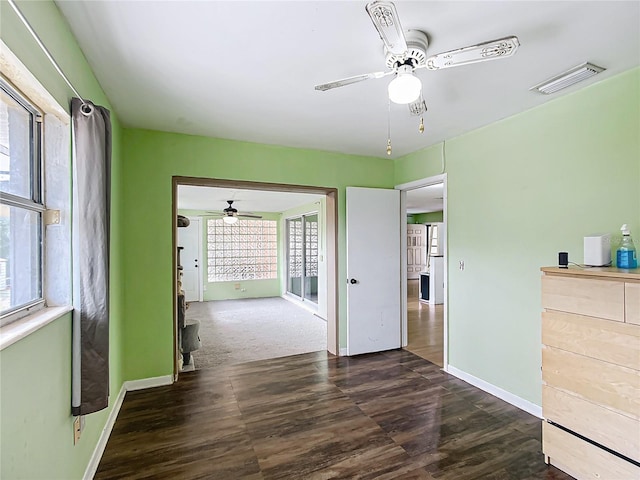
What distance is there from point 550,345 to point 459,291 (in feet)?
4.37

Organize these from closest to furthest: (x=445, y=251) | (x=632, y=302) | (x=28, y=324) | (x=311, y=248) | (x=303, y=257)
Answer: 1. (x=28, y=324)
2. (x=632, y=302)
3. (x=445, y=251)
4. (x=311, y=248)
5. (x=303, y=257)

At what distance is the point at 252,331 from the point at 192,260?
372 centimetres

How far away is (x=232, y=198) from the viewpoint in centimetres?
660

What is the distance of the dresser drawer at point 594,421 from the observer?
1.72m

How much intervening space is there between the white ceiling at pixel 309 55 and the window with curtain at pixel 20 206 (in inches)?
22.1

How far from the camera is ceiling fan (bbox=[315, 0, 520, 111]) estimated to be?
1320 millimetres

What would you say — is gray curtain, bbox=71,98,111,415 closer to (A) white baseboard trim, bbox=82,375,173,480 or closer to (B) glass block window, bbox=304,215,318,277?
(A) white baseboard trim, bbox=82,375,173,480

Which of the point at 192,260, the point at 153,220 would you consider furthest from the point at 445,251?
the point at 192,260

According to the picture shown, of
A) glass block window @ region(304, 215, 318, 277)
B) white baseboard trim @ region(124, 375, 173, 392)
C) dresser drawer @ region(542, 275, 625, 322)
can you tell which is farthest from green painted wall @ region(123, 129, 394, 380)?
glass block window @ region(304, 215, 318, 277)

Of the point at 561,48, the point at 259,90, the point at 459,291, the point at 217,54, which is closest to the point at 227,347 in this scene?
the point at 459,291

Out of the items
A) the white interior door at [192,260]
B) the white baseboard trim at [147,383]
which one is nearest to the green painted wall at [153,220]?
the white baseboard trim at [147,383]

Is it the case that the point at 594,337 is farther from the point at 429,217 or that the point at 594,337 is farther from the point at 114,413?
the point at 429,217

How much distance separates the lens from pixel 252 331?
210 inches

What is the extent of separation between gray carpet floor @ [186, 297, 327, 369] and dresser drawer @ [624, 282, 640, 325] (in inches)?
128
